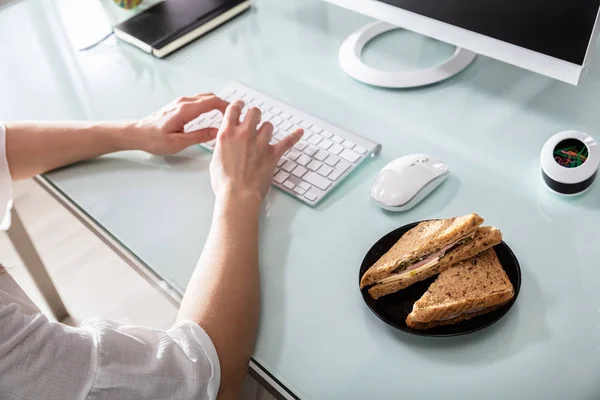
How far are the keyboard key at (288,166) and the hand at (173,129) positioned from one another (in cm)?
13

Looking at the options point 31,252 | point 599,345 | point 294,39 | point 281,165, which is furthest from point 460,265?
point 31,252

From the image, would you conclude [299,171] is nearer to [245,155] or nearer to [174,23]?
[245,155]

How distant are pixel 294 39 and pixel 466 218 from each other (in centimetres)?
62

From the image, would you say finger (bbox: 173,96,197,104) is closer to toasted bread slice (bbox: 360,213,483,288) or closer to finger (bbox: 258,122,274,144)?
finger (bbox: 258,122,274,144)

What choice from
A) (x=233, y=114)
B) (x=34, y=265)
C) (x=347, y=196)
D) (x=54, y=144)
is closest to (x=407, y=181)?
(x=347, y=196)

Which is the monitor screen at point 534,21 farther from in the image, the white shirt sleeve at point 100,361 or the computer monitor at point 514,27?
the white shirt sleeve at point 100,361

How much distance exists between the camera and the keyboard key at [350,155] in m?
0.85

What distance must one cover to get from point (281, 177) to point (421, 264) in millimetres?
279

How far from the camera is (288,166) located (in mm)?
880

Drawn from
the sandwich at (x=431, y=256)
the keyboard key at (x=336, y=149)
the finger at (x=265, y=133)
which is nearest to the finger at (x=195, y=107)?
the finger at (x=265, y=133)

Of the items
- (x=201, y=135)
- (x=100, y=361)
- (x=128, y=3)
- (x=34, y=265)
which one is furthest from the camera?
(x=34, y=265)

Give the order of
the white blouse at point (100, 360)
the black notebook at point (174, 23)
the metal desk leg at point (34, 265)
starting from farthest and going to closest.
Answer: the metal desk leg at point (34, 265), the black notebook at point (174, 23), the white blouse at point (100, 360)

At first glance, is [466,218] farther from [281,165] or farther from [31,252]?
[31,252]

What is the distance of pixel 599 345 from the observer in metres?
0.61
